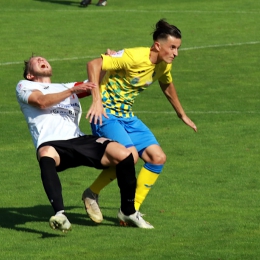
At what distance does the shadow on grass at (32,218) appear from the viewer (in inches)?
373

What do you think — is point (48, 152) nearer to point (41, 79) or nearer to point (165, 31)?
point (41, 79)

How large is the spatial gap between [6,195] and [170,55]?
2.97 metres

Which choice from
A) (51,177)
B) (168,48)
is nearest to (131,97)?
(168,48)

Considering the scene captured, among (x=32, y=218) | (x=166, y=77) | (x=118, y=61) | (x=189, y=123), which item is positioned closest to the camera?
(x=118, y=61)

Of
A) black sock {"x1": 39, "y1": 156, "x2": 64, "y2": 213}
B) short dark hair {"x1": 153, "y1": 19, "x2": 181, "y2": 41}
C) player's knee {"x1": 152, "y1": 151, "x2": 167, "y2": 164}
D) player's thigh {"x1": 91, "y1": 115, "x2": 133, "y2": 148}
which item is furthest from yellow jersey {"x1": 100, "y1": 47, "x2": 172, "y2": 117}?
black sock {"x1": 39, "y1": 156, "x2": 64, "y2": 213}

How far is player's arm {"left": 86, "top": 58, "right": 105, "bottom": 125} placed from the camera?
8.95 m

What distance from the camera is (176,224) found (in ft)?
31.4

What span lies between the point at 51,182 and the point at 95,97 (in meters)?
0.91

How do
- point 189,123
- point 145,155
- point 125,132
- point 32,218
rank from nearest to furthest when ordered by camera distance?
point 125,132, point 145,155, point 32,218, point 189,123

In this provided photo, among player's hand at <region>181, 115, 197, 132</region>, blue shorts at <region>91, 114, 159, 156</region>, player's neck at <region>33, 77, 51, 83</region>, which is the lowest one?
player's hand at <region>181, 115, 197, 132</region>

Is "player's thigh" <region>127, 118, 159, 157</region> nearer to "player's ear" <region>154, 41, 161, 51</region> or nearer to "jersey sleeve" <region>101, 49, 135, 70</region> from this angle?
"jersey sleeve" <region>101, 49, 135, 70</region>

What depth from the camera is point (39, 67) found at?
9.43 meters

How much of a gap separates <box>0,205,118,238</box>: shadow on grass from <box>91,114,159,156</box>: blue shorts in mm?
862

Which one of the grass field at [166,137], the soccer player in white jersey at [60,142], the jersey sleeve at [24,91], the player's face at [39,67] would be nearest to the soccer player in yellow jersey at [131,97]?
the soccer player in white jersey at [60,142]
